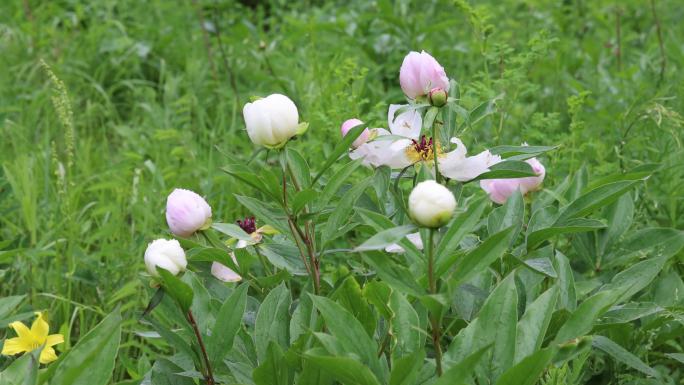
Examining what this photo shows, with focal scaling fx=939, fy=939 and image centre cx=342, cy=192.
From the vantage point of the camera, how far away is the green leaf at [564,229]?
1324 mm

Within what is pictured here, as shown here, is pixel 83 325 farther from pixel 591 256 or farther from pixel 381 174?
pixel 591 256

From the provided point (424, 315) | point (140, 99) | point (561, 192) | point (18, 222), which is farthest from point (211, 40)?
point (424, 315)

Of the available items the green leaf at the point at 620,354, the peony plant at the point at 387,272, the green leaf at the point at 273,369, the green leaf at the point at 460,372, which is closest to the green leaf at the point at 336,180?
the peony plant at the point at 387,272

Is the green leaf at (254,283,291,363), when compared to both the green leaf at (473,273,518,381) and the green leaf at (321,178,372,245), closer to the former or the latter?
the green leaf at (321,178,372,245)

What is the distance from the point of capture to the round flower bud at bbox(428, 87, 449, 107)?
1.20 m

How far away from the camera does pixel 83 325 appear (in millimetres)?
1914

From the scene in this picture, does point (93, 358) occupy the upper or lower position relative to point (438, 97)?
lower

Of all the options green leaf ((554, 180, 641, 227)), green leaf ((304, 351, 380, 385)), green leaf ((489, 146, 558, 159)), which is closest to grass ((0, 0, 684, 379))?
green leaf ((489, 146, 558, 159))

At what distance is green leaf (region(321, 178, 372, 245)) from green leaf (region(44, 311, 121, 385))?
31cm

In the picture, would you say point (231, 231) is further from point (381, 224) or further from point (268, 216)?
point (381, 224)

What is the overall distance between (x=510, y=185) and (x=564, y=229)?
18 centimetres

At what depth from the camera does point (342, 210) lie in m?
1.25

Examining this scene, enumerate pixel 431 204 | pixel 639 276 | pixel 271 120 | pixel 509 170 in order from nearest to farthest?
pixel 431 204
pixel 271 120
pixel 509 170
pixel 639 276

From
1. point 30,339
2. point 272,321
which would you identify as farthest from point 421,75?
point 30,339
